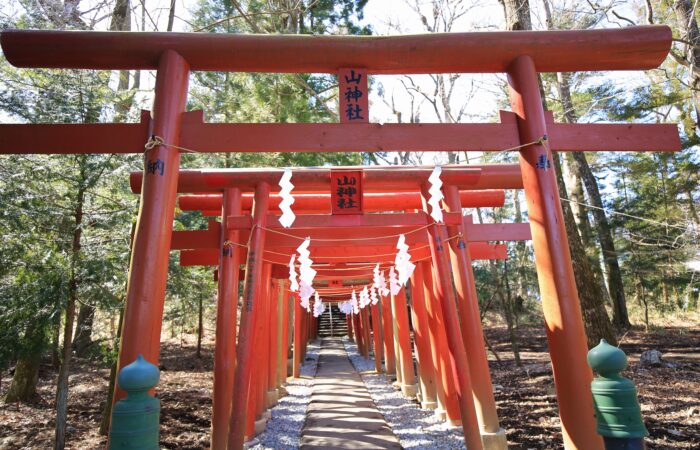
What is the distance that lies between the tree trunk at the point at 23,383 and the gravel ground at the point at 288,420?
5.52 meters

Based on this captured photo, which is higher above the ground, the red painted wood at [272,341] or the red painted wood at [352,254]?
the red painted wood at [352,254]

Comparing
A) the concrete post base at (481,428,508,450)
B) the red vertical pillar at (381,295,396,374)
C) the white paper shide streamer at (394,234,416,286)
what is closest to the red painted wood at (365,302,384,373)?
the red vertical pillar at (381,295,396,374)

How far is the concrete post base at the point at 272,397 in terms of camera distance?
9961 mm

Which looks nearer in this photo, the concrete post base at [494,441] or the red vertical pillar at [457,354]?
the red vertical pillar at [457,354]

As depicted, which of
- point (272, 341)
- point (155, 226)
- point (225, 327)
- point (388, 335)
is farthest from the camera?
point (388, 335)

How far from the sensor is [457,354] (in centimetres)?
511

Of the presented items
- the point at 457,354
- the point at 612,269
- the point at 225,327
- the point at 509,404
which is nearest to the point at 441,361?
the point at 509,404

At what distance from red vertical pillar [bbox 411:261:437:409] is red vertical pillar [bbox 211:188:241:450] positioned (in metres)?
4.38

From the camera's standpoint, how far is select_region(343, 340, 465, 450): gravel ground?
6.46 m

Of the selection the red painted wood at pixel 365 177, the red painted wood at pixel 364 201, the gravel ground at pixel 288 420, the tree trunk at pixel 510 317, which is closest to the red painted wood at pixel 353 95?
the red painted wood at pixel 365 177

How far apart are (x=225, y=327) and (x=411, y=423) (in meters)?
4.31

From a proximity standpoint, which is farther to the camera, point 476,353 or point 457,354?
point 476,353

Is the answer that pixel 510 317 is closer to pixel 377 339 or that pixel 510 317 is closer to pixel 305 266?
pixel 305 266

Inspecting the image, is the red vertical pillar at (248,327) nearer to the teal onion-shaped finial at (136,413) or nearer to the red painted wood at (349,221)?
the red painted wood at (349,221)
